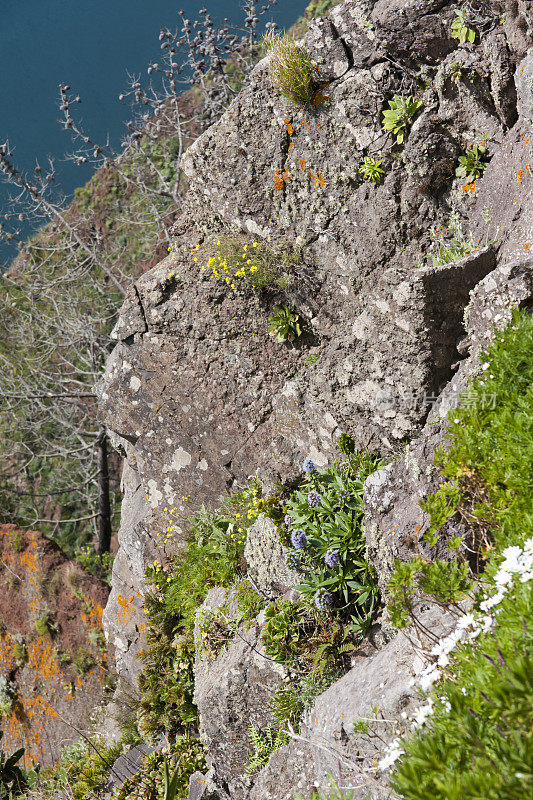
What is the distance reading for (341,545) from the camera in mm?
4812

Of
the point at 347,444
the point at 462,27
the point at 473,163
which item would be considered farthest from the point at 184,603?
the point at 462,27

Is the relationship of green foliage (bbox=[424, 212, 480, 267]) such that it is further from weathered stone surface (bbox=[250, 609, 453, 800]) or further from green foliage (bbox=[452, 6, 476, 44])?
weathered stone surface (bbox=[250, 609, 453, 800])

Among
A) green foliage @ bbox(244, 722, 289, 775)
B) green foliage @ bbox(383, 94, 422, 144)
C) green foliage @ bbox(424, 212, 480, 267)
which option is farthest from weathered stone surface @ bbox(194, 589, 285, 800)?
green foliage @ bbox(383, 94, 422, 144)

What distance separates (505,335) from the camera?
3270 mm

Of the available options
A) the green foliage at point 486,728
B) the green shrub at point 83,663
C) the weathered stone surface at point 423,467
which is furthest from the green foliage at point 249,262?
the green shrub at point 83,663

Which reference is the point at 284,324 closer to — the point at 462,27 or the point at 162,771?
the point at 462,27

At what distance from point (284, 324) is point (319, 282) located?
2.12 ft

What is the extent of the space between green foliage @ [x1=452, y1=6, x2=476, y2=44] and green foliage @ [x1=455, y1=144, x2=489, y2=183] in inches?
35.7

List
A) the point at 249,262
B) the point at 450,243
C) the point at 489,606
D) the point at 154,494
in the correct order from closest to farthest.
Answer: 1. the point at 489,606
2. the point at 450,243
3. the point at 249,262
4. the point at 154,494

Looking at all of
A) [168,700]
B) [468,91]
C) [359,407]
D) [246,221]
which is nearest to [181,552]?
[168,700]

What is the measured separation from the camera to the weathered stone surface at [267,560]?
5.50 m

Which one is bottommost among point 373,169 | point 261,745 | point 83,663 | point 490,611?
point 261,745

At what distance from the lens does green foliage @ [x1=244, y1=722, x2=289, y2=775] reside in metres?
5.11

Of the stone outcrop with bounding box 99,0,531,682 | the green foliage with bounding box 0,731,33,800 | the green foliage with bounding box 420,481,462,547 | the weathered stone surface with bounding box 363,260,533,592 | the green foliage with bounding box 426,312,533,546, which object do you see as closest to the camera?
the green foliage with bounding box 426,312,533,546
